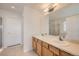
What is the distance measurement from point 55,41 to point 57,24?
37 centimetres

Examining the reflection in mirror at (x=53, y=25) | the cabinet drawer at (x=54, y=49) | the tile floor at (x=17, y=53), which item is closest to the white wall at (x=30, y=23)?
the tile floor at (x=17, y=53)

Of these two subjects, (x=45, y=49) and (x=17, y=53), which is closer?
(x=17, y=53)

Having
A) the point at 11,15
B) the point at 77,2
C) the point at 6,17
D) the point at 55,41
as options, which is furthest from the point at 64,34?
the point at 6,17

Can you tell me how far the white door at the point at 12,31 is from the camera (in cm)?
204

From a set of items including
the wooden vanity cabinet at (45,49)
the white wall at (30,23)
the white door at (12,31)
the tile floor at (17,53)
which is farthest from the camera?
the white door at (12,31)

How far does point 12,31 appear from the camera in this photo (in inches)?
86.8

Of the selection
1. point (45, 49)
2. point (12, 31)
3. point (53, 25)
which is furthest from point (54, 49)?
point (12, 31)

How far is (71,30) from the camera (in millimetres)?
1781

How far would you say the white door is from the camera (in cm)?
204

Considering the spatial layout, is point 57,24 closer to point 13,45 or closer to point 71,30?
point 71,30

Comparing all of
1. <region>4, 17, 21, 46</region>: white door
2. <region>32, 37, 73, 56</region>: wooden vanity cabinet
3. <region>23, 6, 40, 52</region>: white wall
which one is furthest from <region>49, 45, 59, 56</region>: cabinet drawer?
<region>4, 17, 21, 46</region>: white door

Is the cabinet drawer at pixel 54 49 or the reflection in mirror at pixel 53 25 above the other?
the reflection in mirror at pixel 53 25

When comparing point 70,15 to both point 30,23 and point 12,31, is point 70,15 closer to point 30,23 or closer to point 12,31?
point 30,23

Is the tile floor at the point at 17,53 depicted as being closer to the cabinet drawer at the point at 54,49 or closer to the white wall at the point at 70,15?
the cabinet drawer at the point at 54,49
